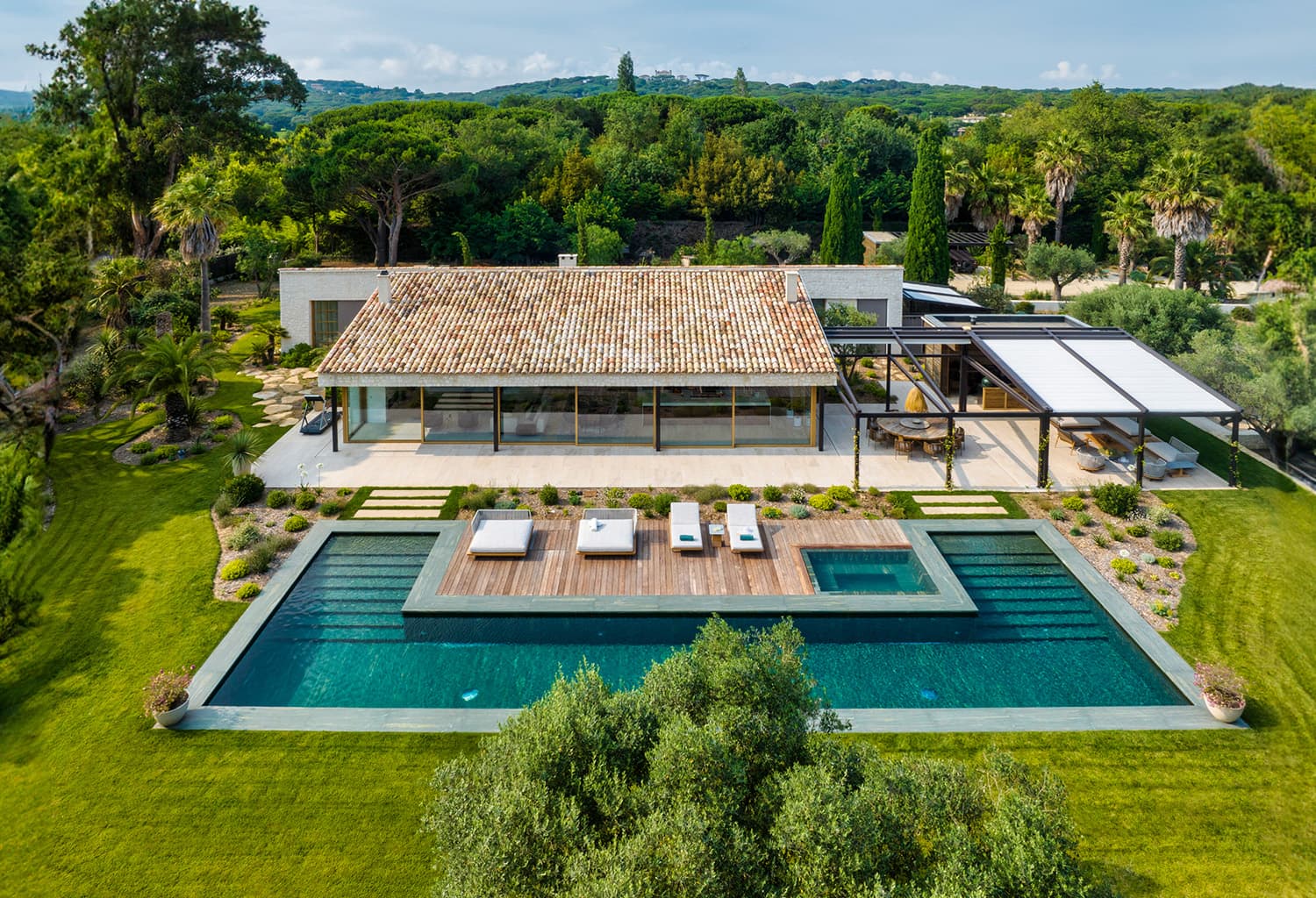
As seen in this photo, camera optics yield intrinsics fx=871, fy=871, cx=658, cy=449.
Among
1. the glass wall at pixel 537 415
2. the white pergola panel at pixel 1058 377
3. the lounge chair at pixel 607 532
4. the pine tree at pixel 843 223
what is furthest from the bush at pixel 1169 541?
the pine tree at pixel 843 223

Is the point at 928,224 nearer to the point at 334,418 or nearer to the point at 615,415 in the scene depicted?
the point at 615,415

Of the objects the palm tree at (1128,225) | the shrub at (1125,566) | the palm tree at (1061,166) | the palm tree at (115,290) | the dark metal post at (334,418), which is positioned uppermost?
the palm tree at (1061,166)

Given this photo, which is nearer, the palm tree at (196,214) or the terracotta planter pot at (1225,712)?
the terracotta planter pot at (1225,712)

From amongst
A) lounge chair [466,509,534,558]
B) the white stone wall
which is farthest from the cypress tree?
lounge chair [466,509,534,558]

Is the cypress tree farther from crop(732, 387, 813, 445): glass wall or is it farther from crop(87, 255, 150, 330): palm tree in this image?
crop(87, 255, 150, 330): palm tree

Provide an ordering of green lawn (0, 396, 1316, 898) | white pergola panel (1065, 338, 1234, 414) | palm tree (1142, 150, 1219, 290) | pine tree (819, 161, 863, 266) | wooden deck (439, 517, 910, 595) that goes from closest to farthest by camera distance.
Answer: green lawn (0, 396, 1316, 898)
wooden deck (439, 517, 910, 595)
white pergola panel (1065, 338, 1234, 414)
palm tree (1142, 150, 1219, 290)
pine tree (819, 161, 863, 266)

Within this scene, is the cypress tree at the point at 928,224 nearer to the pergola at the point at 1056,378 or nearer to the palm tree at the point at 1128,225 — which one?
the palm tree at the point at 1128,225

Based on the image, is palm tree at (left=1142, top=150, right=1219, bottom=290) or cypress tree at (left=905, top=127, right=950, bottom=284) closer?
palm tree at (left=1142, top=150, right=1219, bottom=290)
